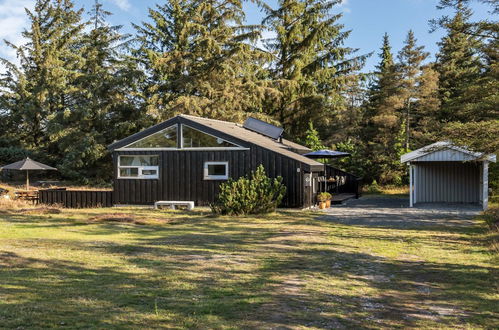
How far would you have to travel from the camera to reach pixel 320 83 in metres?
35.9

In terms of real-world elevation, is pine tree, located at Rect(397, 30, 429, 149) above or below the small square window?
above

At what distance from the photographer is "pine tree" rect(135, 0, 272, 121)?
3219cm

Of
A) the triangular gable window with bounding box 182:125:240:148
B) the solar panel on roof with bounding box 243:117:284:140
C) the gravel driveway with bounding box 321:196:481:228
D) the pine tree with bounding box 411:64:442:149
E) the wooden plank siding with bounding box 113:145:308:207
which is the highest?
the pine tree with bounding box 411:64:442:149

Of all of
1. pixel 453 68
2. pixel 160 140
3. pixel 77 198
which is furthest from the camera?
pixel 453 68

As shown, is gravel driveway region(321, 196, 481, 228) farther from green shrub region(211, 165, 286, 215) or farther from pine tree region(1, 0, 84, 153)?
pine tree region(1, 0, 84, 153)

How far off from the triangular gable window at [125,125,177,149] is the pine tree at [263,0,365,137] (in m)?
15.7

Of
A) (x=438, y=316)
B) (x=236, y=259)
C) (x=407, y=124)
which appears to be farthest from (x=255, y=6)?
(x=438, y=316)

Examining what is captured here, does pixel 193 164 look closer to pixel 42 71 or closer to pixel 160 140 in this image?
pixel 160 140

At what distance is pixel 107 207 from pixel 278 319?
676 inches

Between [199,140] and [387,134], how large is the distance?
54.7 ft

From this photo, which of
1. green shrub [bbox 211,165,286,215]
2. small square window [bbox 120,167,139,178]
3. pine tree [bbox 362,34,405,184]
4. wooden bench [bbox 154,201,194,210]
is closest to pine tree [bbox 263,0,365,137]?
pine tree [bbox 362,34,405,184]

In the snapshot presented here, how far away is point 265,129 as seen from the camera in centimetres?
2522

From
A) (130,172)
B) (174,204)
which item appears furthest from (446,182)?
(130,172)

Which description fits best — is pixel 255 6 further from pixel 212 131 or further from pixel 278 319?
pixel 278 319
